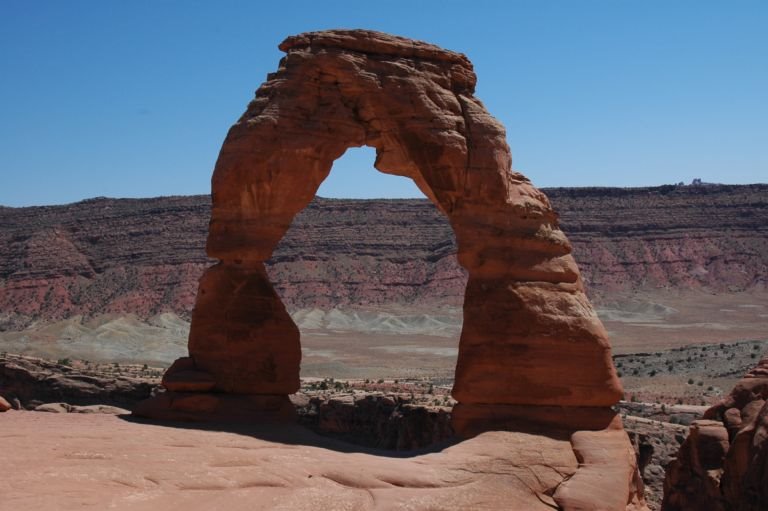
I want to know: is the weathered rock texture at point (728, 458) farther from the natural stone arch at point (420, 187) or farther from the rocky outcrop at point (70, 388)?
the rocky outcrop at point (70, 388)

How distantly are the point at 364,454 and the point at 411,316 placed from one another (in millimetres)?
85172

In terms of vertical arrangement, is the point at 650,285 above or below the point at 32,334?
above

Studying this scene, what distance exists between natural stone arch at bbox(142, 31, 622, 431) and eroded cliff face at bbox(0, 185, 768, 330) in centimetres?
7818

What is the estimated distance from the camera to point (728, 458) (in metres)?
19.6

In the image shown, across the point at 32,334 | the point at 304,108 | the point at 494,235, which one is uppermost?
the point at 304,108

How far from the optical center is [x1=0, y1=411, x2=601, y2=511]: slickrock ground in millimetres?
12195

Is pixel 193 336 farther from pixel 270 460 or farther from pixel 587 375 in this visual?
pixel 587 375

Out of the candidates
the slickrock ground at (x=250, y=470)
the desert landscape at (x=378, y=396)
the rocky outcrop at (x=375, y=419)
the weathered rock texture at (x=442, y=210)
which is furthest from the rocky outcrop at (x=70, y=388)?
the slickrock ground at (x=250, y=470)

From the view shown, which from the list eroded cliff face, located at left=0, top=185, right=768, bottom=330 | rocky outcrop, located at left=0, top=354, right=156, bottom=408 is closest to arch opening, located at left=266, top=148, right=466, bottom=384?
eroded cliff face, located at left=0, top=185, right=768, bottom=330

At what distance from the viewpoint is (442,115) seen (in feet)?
58.2

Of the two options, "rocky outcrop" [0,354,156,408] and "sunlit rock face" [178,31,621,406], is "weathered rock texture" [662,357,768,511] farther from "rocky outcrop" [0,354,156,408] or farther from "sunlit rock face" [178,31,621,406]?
"rocky outcrop" [0,354,156,408]

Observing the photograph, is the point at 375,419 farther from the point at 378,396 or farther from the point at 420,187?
the point at 420,187

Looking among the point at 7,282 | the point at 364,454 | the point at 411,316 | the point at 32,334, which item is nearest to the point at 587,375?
the point at 364,454

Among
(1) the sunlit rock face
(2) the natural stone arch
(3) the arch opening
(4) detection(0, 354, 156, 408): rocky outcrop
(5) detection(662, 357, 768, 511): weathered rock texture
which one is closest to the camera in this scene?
(2) the natural stone arch
